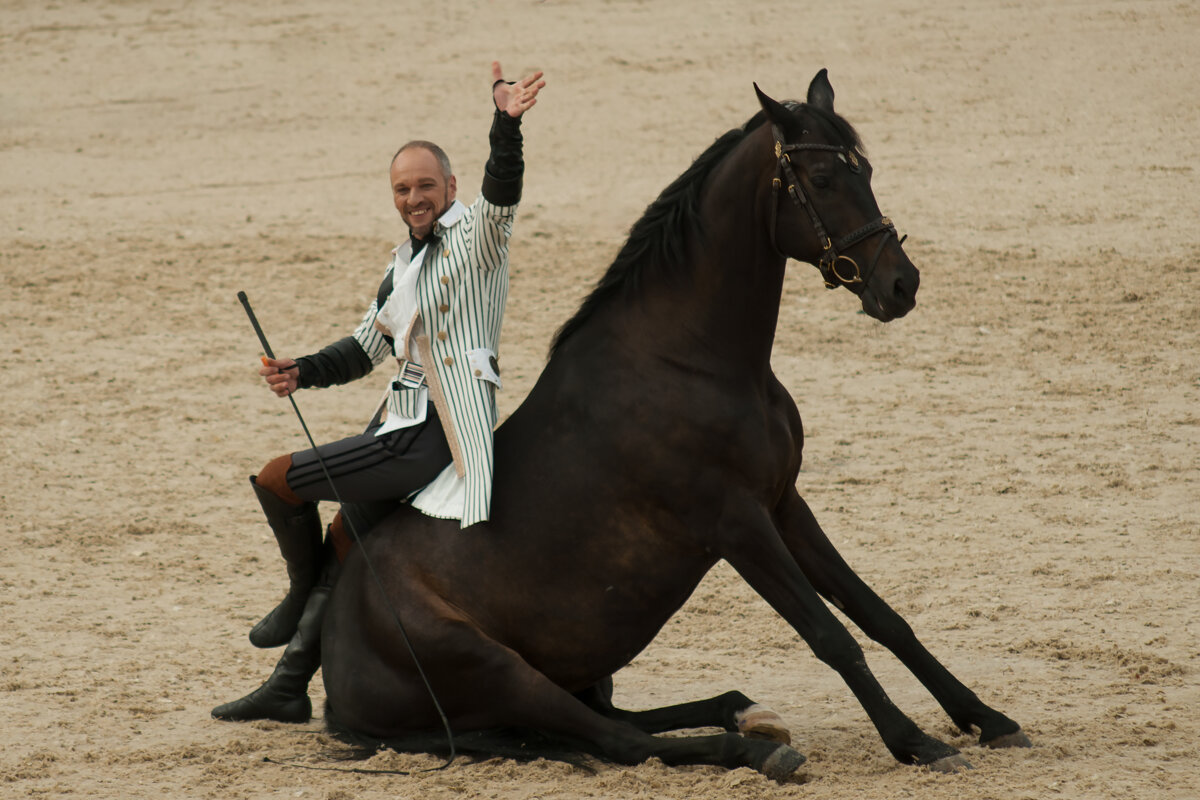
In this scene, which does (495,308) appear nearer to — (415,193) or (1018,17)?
(415,193)

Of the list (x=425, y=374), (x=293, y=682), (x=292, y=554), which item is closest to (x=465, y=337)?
(x=425, y=374)

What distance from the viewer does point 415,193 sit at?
15.1 feet

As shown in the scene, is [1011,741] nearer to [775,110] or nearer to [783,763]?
[783,763]

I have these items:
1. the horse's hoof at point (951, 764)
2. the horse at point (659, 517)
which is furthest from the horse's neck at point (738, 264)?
the horse's hoof at point (951, 764)

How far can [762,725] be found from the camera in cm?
460

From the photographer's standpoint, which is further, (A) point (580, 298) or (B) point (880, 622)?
(A) point (580, 298)

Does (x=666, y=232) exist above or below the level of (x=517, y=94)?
below

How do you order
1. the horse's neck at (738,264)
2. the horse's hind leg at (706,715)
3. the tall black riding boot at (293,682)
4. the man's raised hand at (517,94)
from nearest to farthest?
the man's raised hand at (517,94) → the horse's neck at (738,264) → the horse's hind leg at (706,715) → the tall black riding boot at (293,682)

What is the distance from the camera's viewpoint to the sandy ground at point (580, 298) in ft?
16.6

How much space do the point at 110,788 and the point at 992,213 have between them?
972cm

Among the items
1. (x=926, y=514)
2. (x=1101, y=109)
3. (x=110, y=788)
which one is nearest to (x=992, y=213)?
(x=1101, y=109)

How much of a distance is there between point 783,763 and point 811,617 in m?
0.44

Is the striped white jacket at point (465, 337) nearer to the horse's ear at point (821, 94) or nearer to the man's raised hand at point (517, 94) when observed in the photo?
the man's raised hand at point (517, 94)

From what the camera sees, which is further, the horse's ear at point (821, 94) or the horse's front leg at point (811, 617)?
the horse's ear at point (821, 94)
